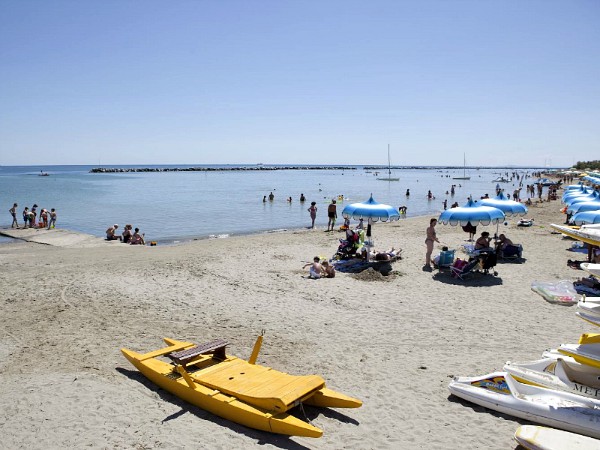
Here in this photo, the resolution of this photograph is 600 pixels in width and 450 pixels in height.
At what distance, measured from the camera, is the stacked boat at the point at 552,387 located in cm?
508

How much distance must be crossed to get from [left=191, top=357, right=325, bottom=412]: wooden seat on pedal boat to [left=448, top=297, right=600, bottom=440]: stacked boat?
2.12m

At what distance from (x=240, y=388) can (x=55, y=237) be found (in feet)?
61.5

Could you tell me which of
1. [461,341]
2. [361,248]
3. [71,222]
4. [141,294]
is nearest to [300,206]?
[71,222]

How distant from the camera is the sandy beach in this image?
16.5ft

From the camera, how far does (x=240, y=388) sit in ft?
17.7

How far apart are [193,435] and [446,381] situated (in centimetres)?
360

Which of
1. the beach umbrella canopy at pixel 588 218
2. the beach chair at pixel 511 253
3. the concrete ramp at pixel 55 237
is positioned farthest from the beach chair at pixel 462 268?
the concrete ramp at pixel 55 237

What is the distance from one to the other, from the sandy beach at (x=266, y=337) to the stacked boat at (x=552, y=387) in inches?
8.1

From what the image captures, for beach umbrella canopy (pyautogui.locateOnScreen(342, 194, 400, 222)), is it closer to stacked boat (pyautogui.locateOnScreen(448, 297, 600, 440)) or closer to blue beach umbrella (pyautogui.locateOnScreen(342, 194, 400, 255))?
blue beach umbrella (pyautogui.locateOnScreen(342, 194, 400, 255))

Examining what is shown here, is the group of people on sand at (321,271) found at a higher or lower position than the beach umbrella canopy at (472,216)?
lower

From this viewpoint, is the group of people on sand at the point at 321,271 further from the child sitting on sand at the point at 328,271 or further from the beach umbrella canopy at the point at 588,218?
the beach umbrella canopy at the point at 588,218

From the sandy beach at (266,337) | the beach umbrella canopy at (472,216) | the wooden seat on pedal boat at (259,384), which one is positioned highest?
the beach umbrella canopy at (472,216)

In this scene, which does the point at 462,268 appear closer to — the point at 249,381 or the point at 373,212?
the point at 373,212

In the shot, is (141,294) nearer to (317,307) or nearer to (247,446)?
(317,307)
